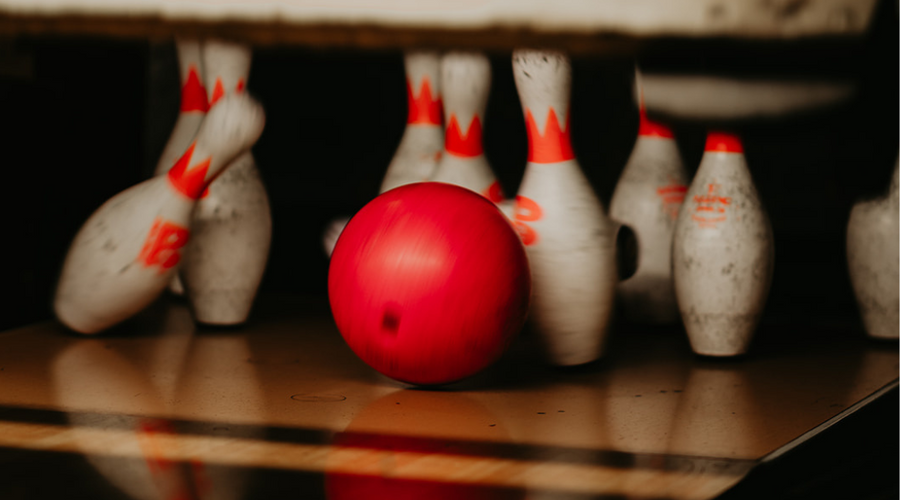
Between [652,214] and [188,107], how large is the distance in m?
0.91

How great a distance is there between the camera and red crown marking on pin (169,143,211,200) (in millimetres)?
1459

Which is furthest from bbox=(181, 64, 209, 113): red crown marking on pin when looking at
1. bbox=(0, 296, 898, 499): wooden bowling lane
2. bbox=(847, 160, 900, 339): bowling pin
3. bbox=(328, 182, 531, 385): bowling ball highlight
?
bbox=(847, 160, 900, 339): bowling pin

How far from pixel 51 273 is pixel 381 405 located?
0.98 metres

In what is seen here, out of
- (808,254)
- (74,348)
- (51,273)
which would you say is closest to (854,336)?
(808,254)

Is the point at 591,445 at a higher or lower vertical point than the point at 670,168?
lower

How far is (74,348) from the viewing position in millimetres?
1479

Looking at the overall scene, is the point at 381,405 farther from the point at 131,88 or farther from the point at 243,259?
the point at 131,88

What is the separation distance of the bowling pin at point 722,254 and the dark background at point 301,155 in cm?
15

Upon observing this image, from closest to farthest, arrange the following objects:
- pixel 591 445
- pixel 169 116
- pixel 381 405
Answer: pixel 591 445
pixel 381 405
pixel 169 116

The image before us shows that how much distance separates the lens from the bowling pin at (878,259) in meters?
1.49

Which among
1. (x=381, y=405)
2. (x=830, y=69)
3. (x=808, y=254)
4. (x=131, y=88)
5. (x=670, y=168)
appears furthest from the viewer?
(x=131, y=88)

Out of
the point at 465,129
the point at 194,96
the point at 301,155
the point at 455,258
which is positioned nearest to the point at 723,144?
the point at 465,129

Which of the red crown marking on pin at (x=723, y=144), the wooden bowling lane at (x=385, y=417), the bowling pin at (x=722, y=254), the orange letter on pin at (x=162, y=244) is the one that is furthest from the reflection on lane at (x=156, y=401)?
the red crown marking on pin at (x=723, y=144)

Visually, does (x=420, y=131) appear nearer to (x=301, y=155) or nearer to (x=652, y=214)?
(x=652, y=214)
